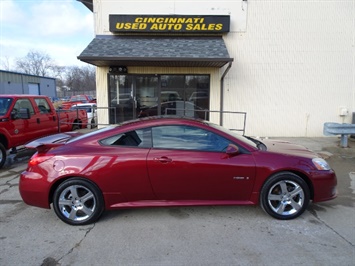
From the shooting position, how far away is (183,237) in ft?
11.2

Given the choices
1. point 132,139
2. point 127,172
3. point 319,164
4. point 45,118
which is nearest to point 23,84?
point 45,118

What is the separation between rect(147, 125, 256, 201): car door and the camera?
146 inches

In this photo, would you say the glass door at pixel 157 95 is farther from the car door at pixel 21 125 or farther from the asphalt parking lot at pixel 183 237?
the asphalt parking lot at pixel 183 237

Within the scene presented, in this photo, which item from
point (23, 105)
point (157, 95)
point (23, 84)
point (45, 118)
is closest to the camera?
point (23, 105)

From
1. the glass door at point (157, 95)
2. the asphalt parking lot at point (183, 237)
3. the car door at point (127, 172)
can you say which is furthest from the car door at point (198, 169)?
the glass door at point (157, 95)

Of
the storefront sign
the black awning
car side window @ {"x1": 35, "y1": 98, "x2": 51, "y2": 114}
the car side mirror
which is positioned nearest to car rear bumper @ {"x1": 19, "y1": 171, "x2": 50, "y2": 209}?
the car side mirror

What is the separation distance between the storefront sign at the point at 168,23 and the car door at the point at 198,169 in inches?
299

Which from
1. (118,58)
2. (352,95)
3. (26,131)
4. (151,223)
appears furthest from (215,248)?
(352,95)

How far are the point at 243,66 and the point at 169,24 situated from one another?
3.36 metres

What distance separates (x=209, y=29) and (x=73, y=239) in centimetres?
908

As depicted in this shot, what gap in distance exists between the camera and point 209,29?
10.3m

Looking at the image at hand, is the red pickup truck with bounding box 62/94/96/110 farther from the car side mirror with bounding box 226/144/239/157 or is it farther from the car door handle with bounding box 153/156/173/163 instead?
the car side mirror with bounding box 226/144/239/157

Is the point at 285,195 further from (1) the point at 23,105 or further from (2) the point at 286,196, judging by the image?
(1) the point at 23,105

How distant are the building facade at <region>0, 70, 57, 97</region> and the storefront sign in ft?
104
